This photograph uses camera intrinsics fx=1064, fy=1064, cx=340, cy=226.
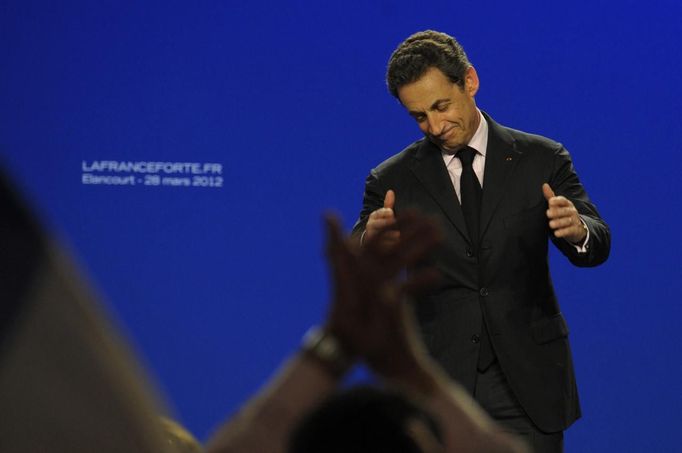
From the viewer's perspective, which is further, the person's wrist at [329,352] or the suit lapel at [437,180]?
the suit lapel at [437,180]

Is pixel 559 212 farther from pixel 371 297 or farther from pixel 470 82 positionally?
pixel 371 297

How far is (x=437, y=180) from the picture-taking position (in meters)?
2.96

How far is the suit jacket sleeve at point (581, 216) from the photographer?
8.85ft

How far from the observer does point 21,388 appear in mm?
314

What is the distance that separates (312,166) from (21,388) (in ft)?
13.9

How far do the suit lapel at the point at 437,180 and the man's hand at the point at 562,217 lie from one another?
17.1 inches

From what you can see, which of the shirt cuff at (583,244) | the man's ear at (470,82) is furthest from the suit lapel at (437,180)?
the shirt cuff at (583,244)

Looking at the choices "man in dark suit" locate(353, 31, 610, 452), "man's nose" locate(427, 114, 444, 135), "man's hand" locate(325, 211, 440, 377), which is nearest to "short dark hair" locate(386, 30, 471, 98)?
"man in dark suit" locate(353, 31, 610, 452)

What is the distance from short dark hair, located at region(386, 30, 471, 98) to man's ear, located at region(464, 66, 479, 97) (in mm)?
15

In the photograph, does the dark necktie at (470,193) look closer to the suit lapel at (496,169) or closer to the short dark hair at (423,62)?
the suit lapel at (496,169)

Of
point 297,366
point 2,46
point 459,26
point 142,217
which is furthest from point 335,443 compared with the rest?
point 2,46

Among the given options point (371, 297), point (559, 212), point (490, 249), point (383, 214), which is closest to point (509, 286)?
point (490, 249)

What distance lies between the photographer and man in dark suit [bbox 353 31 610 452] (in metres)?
2.86

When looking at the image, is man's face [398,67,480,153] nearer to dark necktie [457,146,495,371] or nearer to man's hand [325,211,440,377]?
dark necktie [457,146,495,371]
